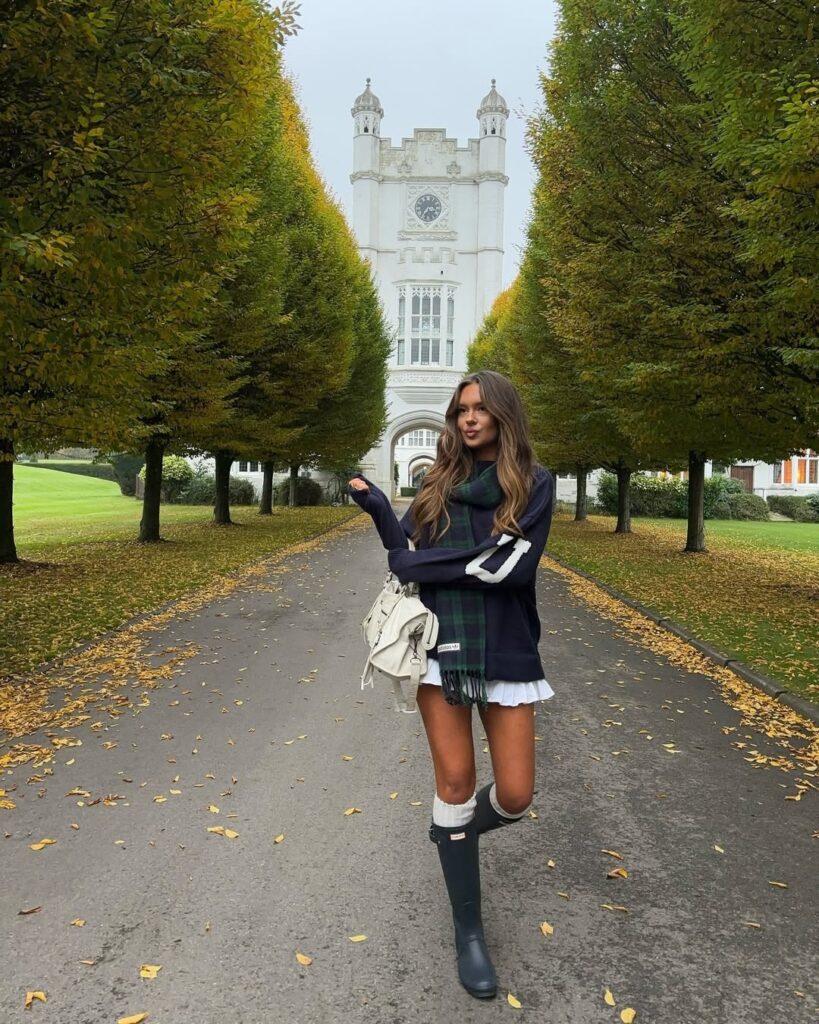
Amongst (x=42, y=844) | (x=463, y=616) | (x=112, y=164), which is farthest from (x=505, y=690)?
(x=112, y=164)

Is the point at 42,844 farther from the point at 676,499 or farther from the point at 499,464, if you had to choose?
the point at 676,499

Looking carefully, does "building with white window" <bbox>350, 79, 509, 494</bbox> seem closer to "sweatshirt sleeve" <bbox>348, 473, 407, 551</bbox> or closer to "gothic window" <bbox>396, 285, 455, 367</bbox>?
"gothic window" <bbox>396, 285, 455, 367</bbox>

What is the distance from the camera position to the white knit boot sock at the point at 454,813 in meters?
2.69

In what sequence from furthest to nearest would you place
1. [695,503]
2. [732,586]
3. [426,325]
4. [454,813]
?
1. [426,325]
2. [695,503]
3. [732,586]
4. [454,813]

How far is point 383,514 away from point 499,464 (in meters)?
0.44

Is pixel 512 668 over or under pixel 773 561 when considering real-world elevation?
over

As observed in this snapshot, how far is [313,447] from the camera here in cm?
2761

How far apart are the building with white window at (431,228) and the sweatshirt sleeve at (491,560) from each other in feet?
164

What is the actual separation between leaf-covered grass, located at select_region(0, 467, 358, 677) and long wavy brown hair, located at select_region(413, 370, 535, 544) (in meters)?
5.38

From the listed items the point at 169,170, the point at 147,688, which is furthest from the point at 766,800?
the point at 169,170

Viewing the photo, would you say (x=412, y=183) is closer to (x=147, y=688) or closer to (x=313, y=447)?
(x=313, y=447)

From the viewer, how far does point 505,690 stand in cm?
266

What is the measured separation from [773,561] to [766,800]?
15.0m

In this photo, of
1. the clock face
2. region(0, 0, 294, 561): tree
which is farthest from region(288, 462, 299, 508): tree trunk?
region(0, 0, 294, 561): tree
